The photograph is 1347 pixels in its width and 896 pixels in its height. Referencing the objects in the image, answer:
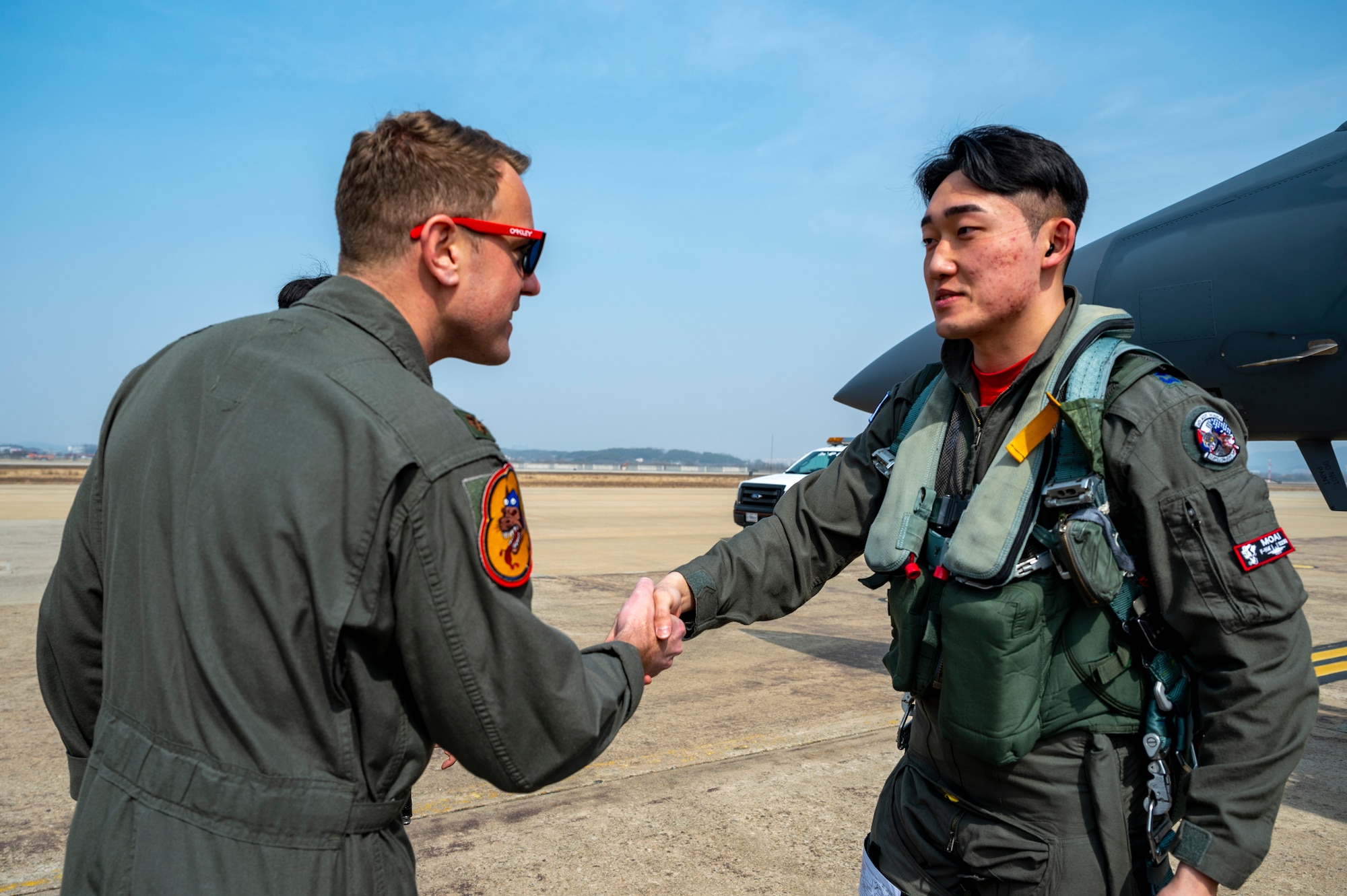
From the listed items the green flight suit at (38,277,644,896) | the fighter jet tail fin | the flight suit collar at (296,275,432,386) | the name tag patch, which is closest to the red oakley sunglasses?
the flight suit collar at (296,275,432,386)

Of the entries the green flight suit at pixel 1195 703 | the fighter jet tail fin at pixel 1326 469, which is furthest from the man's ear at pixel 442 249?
the fighter jet tail fin at pixel 1326 469

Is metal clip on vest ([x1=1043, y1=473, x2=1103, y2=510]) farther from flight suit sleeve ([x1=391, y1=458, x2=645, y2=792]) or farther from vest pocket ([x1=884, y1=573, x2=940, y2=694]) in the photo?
flight suit sleeve ([x1=391, y1=458, x2=645, y2=792])

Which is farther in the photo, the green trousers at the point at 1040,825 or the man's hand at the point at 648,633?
the man's hand at the point at 648,633

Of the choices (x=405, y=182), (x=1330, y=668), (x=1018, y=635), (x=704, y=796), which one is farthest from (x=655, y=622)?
(x=1330, y=668)

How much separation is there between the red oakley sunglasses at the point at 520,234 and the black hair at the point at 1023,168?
1097mm

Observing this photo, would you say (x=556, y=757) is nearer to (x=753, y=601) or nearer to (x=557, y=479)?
(x=753, y=601)

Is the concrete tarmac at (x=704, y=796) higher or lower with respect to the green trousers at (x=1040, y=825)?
lower

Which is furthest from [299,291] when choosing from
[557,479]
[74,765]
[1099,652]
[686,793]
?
[557,479]

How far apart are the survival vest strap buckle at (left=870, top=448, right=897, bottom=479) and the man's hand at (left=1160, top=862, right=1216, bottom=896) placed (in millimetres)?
1059

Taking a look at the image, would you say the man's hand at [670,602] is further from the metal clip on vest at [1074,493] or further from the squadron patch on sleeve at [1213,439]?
the squadron patch on sleeve at [1213,439]

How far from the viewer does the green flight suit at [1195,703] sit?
1698 mm

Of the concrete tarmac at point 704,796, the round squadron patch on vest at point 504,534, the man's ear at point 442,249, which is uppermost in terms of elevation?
the man's ear at point 442,249

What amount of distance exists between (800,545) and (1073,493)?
792 millimetres

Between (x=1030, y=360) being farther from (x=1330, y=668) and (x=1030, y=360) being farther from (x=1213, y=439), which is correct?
(x=1330, y=668)
